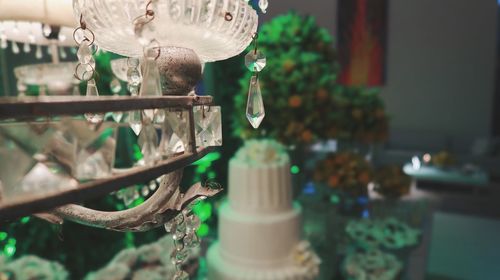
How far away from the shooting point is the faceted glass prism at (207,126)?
308mm

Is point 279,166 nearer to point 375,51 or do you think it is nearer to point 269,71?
point 269,71

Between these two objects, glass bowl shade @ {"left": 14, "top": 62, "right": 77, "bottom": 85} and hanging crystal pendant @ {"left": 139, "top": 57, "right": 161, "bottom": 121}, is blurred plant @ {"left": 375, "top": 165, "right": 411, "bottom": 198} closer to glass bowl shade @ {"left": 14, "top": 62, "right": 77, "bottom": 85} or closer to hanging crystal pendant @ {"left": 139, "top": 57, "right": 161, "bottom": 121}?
glass bowl shade @ {"left": 14, "top": 62, "right": 77, "bottom": 85}

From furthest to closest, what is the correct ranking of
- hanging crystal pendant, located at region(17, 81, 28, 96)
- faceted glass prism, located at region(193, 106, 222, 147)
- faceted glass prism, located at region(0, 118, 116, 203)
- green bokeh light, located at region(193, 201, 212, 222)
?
green bokeh light, located at region(193, 201, 212, 222)
hanging crystal pendant, located at region(17, 81, 28, 96)
faceted glass prism, located at region(193, 106, 222, 147)
faceted glass prism, located at region(0, 118, 116, 203)

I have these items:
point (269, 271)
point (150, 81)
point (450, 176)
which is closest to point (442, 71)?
point (450, 176)

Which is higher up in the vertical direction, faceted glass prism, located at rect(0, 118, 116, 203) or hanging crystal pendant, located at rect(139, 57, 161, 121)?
hanging crystal pendant, located at rect(139, 57, 161, 121)

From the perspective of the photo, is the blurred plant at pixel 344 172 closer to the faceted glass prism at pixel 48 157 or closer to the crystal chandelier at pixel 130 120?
the crystal chandelier at pixel 130 120

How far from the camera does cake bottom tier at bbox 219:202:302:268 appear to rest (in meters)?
1.14

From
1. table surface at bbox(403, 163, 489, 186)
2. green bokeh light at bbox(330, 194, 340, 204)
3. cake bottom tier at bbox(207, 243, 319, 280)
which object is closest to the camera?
cake bottom tier at bbox(207, 243, 319, 280)

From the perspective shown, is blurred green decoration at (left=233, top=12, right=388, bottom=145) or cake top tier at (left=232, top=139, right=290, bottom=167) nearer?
cake top tier at (left=232, top=139, right=290, bottom=167)

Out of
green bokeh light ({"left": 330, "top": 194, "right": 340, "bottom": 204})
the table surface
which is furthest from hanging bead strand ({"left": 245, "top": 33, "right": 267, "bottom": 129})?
the table surface

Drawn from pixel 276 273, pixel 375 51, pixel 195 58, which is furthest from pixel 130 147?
pixel 375 51

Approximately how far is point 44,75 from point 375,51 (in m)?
4.31

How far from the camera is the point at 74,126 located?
203mm

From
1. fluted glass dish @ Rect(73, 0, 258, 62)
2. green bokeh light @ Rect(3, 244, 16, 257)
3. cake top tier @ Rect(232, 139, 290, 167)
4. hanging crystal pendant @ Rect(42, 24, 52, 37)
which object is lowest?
green bokeh light @ Rect(3, 244, 16, 257)
